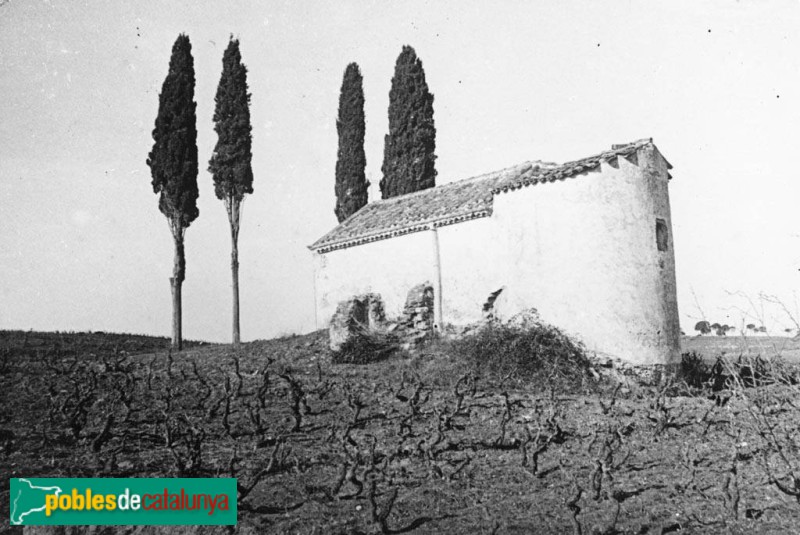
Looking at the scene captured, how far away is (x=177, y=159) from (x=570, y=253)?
1385cm

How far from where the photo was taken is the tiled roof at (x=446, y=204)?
1496 centimetres

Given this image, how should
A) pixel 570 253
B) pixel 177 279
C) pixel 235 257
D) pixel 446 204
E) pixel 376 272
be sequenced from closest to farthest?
1. pixel 570 253
2. pixel 446 204
3. pixel 376 272
4. pixel 177 279
5. pixel 235 257

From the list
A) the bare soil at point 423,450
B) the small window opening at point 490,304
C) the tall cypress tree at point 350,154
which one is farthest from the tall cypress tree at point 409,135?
the bare soil at point 423,450

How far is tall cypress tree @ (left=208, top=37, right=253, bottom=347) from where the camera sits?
2361cm

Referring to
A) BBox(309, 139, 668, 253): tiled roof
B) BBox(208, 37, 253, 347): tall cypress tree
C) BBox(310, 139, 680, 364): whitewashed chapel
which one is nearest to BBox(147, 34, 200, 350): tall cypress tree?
BBox(208, 37, 253, 347): tall cypress tree

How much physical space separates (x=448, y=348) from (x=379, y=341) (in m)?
2.44

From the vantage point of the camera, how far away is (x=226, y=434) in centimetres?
995

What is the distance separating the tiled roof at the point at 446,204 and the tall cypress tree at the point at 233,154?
4187 millimetres

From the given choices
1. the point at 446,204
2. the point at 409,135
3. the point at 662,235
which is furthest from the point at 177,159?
the point at 662,235

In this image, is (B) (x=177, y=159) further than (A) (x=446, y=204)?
Yes

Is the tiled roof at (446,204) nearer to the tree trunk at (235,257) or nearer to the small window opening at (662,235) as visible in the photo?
the small window opening at (662,235)

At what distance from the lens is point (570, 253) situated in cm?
1472

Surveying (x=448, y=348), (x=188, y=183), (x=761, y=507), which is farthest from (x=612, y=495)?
(x=188, y=183)

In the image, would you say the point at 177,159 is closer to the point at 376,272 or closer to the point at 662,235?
the point at 376,272
